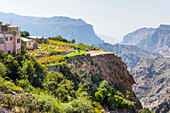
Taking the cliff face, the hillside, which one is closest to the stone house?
the hillside

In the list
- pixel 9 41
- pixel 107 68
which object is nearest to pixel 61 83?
pixel 9 41

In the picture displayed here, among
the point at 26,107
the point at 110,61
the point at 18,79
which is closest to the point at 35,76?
the point at 18,79

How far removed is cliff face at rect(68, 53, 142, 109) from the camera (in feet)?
130

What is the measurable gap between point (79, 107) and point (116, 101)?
15811 mm

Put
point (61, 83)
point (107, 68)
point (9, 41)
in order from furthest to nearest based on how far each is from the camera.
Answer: point (107, 68)
point (61, 83)
point (9, 41)

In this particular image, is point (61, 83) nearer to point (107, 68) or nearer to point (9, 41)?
point (9, 41)

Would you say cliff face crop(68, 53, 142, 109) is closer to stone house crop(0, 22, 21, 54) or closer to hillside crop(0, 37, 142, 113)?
hillside crop(0, 37, 142, 113)

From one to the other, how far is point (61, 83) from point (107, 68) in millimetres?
21773

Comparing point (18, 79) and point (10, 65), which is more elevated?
point (10, 65)

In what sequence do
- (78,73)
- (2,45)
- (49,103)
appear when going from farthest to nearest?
(78,73), (2,45), (49,103)

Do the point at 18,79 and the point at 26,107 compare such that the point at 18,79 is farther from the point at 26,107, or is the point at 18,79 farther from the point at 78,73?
the point at 78,73

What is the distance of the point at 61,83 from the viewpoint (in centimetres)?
2859

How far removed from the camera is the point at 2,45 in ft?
87.5

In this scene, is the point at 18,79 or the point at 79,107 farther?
the point at 18,79
